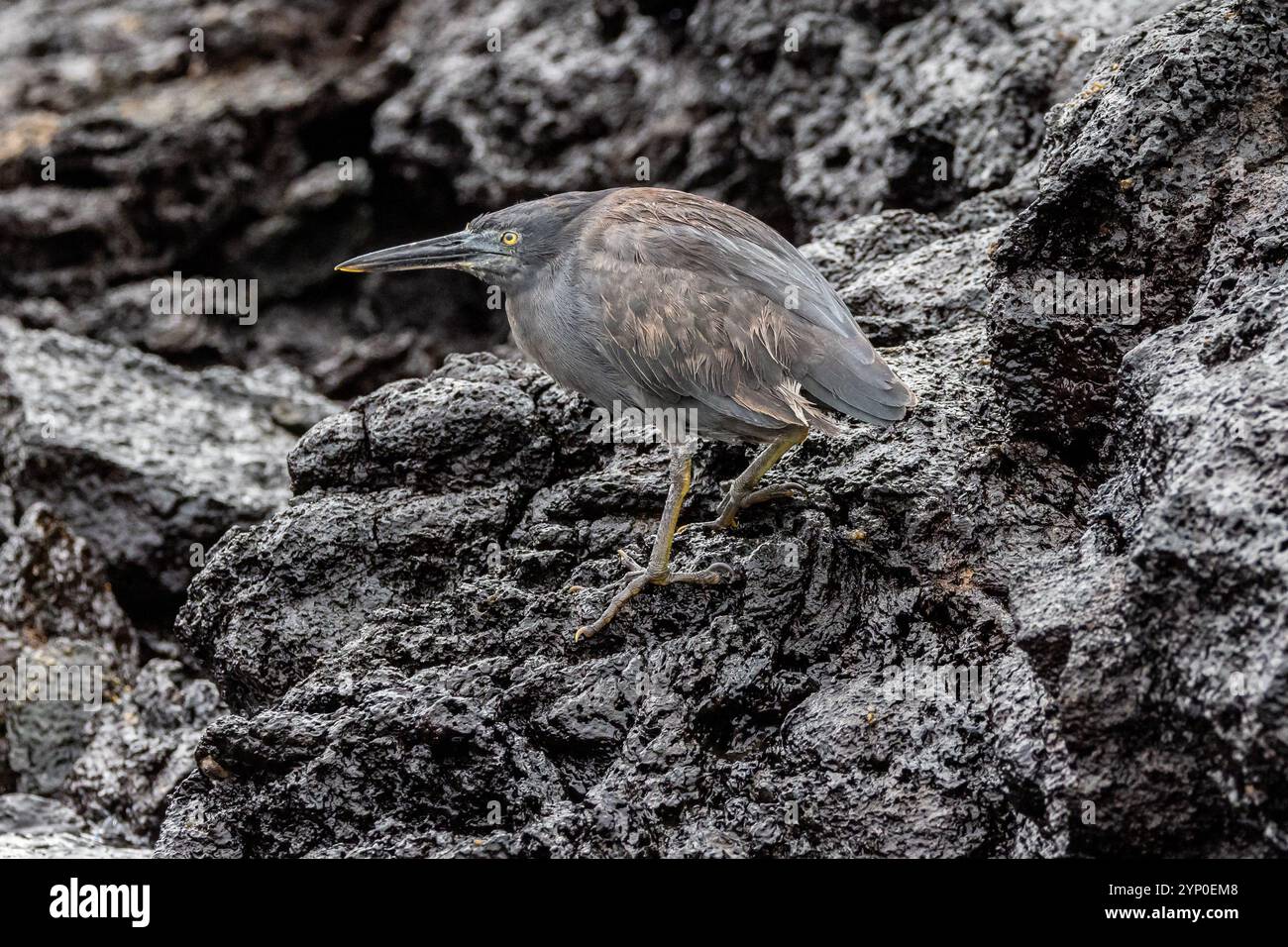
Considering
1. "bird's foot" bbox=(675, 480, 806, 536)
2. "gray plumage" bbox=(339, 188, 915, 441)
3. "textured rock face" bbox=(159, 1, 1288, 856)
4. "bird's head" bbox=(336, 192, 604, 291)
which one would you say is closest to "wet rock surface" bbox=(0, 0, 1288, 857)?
"textured rock face" bbox=(159, 1, 1288, 856)

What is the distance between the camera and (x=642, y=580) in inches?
183

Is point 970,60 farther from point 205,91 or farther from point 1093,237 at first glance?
point 205,91

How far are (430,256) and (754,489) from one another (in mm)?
1818

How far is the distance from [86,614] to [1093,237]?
18.8 feet

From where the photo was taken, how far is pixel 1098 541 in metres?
3.96

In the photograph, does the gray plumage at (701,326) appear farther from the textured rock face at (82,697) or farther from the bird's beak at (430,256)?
the textured rock face at (82,697)

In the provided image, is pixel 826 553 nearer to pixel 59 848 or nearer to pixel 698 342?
pixel 698 342

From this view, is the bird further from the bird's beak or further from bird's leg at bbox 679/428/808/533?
the bird's beak

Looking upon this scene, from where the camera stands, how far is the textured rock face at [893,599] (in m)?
3.47

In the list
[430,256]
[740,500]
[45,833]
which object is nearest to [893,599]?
[740,500]

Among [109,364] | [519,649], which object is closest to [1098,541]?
[519,649]
